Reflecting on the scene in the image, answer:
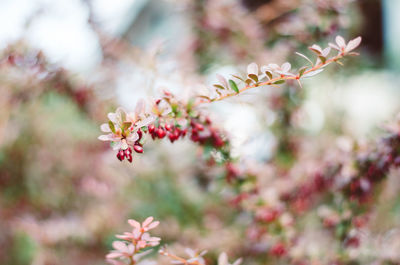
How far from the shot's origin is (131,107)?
2.01 m

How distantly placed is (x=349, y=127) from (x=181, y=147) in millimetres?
1032

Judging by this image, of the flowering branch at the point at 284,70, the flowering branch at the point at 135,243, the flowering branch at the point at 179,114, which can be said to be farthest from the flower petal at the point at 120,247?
the flowering branch at the point at 284,70

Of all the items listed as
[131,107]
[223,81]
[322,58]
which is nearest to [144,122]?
[223,81]

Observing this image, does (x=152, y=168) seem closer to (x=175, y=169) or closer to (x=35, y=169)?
(x=175, y=169)

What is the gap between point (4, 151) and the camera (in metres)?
1.98

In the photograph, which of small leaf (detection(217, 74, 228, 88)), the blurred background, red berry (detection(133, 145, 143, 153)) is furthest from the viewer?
the blurred background

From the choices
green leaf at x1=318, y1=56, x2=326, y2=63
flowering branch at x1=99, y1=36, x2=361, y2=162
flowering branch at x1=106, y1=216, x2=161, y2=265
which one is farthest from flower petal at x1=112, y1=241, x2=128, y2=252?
green leaf at x1=318, y1=56, x2=326, y2=63

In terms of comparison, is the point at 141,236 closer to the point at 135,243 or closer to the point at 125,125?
the point at 135,243

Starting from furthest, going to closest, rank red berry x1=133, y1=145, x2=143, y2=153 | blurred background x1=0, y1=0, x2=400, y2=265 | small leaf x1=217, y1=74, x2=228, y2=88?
blurred background x1=0, y1=0, x2=400, y2=265, small leaf x1=217, y1=74, x2=228, y2=88, red berry x1=133, y1=145, x2=143, y2=153

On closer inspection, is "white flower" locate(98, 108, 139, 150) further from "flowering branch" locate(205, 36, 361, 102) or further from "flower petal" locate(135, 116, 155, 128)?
"flowering branch" locate(205, 36, 361, 102)

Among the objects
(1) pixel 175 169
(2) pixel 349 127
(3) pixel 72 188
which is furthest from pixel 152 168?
(2) pixel 349 127

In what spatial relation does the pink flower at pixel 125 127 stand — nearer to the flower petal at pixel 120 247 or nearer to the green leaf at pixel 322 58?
the flower petal at pixel 120 247

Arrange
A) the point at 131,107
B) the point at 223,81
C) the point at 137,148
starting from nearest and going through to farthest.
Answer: the point at 137,148 < the point at 223,81 < the point at 131,107

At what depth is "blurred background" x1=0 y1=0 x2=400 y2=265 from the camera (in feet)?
4.20
